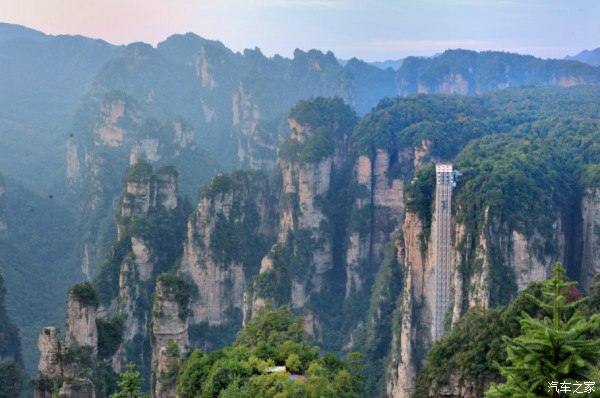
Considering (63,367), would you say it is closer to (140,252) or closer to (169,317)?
(169,317)

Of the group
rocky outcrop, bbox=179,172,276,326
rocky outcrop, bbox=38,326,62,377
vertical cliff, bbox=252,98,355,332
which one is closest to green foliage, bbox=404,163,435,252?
vertical cliff, bbox=252,98,355,332

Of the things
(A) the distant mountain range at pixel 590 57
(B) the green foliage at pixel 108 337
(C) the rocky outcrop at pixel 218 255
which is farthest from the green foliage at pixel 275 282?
(A) the distant mountain range at pixel 590 57

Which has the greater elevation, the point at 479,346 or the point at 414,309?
the point at 479,346

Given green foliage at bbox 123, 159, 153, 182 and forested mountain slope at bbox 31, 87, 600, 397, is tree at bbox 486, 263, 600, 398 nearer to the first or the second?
forested mountain slope at bbox 31, 87, 600, 397

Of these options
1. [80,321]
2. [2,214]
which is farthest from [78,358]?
[2,214]

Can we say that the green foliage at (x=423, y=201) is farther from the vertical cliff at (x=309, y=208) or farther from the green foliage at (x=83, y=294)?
the green foliage at (x=83, y=294)

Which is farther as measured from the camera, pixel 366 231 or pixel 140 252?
pixel 366 231

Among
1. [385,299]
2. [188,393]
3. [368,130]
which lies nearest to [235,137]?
[368,130]
